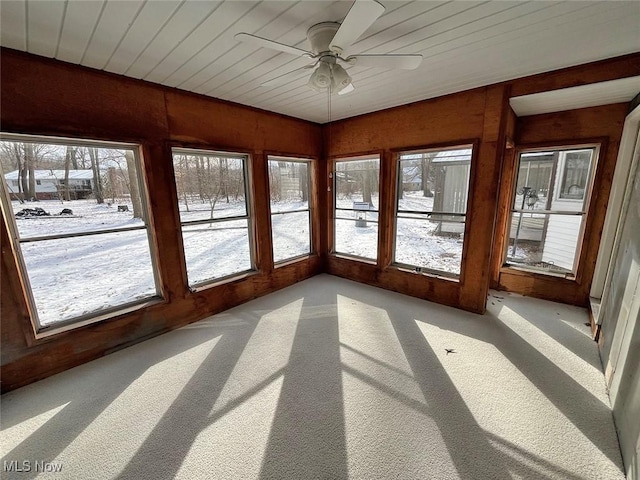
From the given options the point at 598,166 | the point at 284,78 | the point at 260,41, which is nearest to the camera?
the point at 260,41

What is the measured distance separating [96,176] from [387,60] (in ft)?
8.55

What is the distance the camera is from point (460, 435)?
153cm

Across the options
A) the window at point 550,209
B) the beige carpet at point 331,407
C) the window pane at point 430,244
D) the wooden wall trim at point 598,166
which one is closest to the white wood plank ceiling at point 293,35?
the wooden wall trim at point 598,166

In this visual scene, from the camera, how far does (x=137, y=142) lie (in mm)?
2336

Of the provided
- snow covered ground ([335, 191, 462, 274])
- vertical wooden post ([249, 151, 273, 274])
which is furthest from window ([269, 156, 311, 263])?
snow covered ground ([335, 191, 462, 274])

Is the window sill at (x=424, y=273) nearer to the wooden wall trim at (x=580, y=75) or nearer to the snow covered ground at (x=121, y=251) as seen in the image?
the snow covered ground at (x=121, y=251)

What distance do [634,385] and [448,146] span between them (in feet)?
8.00

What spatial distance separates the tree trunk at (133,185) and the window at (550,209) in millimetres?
4593

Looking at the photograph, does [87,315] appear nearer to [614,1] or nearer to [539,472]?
[539,472]

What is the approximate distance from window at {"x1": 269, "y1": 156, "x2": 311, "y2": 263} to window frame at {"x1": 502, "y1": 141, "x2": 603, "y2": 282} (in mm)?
2954

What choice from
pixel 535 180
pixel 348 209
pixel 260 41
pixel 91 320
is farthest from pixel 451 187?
pixel 91 320

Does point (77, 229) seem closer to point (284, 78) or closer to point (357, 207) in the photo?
point (284, 78)

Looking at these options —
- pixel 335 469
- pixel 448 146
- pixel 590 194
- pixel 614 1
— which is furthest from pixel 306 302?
pixel 590 194

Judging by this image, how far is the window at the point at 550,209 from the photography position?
312 cm
